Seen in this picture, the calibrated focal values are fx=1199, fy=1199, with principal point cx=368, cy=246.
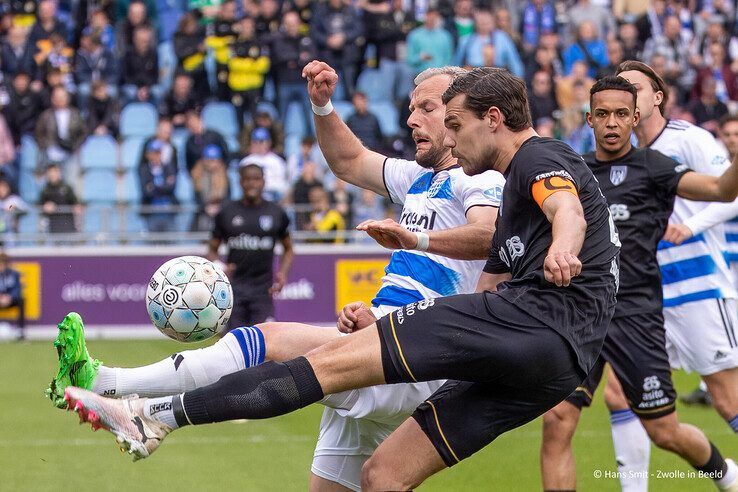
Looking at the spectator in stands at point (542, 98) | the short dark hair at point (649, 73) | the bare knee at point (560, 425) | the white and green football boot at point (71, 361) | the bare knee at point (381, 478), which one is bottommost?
the bare knee at point (560, 425)

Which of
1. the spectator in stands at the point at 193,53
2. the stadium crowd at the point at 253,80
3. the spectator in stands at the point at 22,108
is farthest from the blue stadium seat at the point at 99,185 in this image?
the spectator in stands at the point at 193,53

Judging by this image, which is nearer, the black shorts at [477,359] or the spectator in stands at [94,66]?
the black shorts at [477,359]

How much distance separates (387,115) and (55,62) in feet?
18.4

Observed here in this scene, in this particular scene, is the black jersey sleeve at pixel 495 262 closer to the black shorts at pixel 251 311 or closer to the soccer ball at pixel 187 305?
the soccer ball at pixel 187 305

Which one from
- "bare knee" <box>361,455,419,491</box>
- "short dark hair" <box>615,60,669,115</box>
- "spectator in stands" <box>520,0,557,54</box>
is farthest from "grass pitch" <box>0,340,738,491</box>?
"spectator in stands" <box>520,0,557,54</box>

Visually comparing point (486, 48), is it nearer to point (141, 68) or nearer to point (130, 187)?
point (141, 68)

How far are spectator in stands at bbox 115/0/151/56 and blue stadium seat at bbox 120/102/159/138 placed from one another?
1.11 meters

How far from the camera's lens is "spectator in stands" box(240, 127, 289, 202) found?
1823 cm

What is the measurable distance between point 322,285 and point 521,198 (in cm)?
1207

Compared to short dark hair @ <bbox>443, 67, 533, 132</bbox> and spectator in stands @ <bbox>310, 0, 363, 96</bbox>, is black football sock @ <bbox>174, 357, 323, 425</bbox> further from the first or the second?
spectator in stands @ <bbox>310, 0, 363, 96</bbox>

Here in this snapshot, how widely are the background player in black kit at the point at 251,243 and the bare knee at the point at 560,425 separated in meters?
5.98

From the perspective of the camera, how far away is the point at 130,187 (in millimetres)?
19344

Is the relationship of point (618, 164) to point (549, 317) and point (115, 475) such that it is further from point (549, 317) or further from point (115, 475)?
point (115, 475)

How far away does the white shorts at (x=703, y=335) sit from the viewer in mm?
7582
